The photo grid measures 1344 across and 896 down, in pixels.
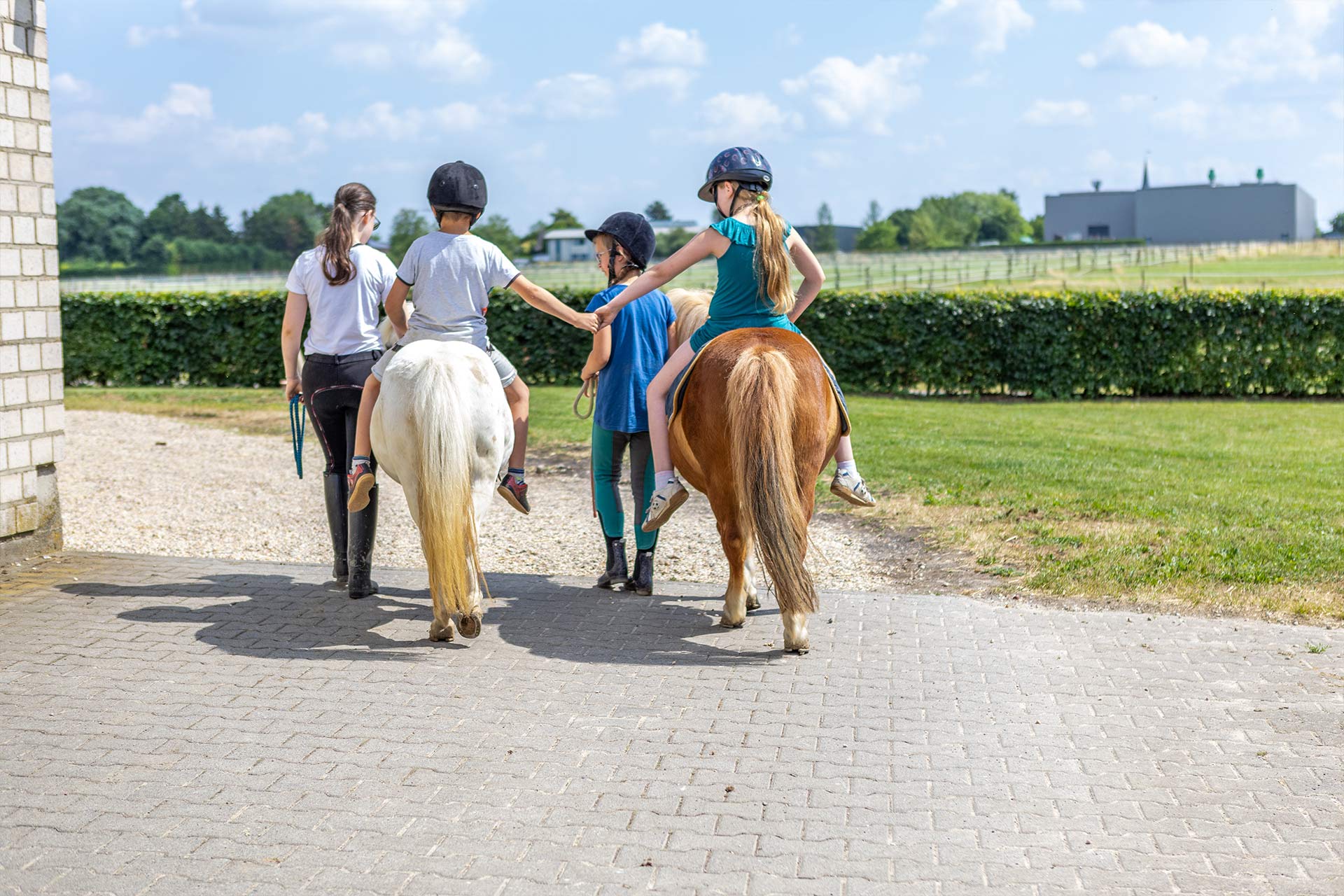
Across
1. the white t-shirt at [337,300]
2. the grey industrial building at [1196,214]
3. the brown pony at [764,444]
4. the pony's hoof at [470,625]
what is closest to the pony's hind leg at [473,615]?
the pony's hoof at [470,625]

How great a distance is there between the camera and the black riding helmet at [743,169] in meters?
5.88

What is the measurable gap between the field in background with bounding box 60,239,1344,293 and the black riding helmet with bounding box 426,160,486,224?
30.2 m

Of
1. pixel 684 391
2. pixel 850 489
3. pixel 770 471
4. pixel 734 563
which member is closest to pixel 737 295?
pixel 684 391

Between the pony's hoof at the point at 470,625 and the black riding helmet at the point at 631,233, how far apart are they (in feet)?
7.45

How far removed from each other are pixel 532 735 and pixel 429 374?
1890 mm

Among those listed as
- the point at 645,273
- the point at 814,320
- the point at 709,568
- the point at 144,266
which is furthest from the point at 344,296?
the point at 144,266

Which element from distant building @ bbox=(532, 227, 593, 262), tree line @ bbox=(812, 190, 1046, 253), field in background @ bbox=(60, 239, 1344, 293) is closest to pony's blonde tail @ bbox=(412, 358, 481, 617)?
field in background @ bbox=(60, 239, 1344, 293)

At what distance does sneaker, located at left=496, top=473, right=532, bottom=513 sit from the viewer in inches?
255

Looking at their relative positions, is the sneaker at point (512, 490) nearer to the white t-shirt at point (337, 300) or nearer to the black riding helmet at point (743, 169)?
the white t-shirt at point (337, 300)

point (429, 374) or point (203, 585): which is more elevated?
point (429, 374)

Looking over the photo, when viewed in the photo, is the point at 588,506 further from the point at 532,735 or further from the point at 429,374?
the point at 532,735

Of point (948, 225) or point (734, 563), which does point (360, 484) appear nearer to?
point (734, 563)

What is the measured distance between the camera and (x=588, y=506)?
1007 centimetres

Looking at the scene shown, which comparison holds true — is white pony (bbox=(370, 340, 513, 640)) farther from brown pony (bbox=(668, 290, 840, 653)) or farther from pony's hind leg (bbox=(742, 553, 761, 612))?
pony's hind leg (bbox=(742, 553, 761, 612))
